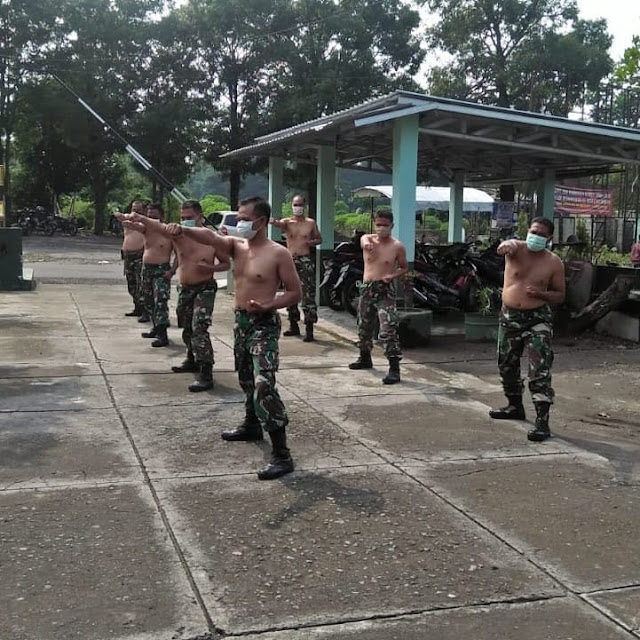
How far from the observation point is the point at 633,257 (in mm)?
14766

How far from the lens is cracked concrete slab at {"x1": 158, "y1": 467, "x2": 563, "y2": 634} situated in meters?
3.11

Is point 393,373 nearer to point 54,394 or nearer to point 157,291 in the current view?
point 54,394

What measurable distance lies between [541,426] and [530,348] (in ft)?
1.89

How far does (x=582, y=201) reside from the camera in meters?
26.9

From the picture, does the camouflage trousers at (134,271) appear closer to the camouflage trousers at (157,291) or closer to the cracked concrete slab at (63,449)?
the camouflage trousers at (157,291)

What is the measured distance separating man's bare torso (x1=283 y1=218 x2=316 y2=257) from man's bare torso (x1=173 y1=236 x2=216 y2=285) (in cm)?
270

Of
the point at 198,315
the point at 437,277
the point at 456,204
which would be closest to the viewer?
the point at 198,315

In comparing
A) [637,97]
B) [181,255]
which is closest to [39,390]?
[181,255]

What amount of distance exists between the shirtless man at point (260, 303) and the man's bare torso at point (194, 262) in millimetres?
2057

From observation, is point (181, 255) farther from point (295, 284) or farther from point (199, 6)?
point (199, 6)

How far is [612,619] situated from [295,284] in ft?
8.55

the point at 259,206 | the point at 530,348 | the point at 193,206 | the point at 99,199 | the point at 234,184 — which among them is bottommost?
the point at 530,348

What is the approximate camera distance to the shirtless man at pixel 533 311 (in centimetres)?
559

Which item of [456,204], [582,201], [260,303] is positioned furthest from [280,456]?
[582,201]
